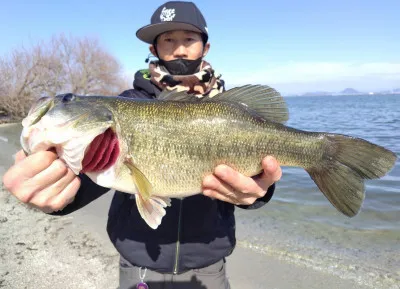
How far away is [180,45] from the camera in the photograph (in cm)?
307

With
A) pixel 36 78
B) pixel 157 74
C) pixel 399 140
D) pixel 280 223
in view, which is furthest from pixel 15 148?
pixel 36 78

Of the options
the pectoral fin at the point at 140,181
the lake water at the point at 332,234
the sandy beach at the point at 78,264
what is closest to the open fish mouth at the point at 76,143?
the pectoral fin at the point at 140,181

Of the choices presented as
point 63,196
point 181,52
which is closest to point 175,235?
point 63,196

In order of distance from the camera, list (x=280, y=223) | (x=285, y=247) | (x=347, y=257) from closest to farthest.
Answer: (x=347, y=257) → (x=285, y=247) → (x=280, y=223)

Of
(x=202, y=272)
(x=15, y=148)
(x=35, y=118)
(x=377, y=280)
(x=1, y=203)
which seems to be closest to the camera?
(x=35, y=118)

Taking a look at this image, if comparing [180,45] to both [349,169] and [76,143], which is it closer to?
[76,143]

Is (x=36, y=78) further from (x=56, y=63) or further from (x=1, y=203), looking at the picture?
(x=1, y=203)

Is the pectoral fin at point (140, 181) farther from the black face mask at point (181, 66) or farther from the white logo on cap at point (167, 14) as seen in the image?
the white logo on cap at point (167, 14)

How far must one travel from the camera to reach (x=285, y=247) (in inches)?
224

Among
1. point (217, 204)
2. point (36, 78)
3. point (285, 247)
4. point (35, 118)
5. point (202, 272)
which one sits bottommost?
point (36, 78)

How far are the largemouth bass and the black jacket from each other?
0.38 metres

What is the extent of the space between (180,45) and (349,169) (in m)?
1.84

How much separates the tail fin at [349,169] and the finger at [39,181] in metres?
1.77

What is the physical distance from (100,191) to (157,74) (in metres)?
1.12
